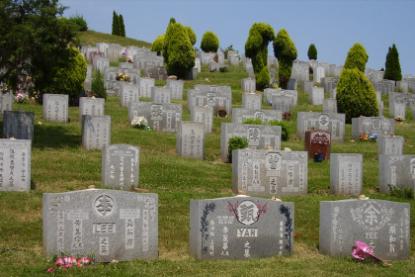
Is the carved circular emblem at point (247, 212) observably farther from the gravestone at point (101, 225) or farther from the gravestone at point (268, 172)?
the gravestone at point (268, 172)

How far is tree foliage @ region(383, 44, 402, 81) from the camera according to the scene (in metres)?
45.4

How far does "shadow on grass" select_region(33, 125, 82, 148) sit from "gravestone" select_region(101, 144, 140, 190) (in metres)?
4.02

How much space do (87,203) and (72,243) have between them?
645 millimetres

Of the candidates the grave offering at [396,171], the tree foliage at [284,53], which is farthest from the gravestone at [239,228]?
the tree foliage at [284,53]

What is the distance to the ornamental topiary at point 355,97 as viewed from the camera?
91.3 feet

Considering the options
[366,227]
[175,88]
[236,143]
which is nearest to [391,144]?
[236,143]

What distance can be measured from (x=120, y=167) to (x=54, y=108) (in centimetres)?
823

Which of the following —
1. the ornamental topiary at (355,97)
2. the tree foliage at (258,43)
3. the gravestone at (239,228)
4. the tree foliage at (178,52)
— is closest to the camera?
the gravestone at (239,228)

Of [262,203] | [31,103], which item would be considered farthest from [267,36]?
[262,203]

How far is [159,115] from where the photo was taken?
22.1m

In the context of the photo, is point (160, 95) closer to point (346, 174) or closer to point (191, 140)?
point (191, 140)

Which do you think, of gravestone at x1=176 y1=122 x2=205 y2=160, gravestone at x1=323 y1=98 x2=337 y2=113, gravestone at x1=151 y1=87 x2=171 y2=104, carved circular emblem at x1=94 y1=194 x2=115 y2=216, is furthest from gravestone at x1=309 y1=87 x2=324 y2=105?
carved circular emblem at x1=94 y1=194 x2=115 y2=216

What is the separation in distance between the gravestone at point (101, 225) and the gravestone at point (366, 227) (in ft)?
9.75

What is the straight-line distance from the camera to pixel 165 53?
39219 millimetres
